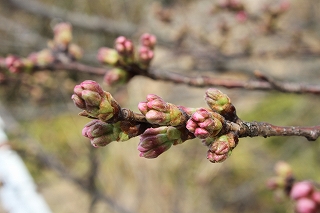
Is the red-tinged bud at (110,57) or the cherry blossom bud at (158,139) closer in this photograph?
the cherry blossom bud at (158,139)

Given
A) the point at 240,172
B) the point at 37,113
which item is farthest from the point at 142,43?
the point at 240,172

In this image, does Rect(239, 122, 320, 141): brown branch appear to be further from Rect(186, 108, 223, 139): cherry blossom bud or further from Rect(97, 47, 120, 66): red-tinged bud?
Rect(97, 47, 120, 66): red-tinged bud

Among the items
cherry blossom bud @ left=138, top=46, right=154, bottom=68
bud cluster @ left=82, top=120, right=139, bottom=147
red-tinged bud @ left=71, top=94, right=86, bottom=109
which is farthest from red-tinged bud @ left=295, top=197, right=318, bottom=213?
cherry blossom bud @ left=138, top=46, right=154, bottom=68

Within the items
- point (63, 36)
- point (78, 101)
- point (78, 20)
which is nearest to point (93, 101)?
point (78, 101)

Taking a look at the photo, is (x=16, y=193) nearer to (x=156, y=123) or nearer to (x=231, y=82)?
(x=231, y=82)

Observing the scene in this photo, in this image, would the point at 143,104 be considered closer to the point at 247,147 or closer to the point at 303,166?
the point at 303,166

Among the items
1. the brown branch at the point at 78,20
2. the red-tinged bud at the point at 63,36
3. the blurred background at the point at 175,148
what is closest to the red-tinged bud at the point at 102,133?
the red-tinged bud at the point at 63,36

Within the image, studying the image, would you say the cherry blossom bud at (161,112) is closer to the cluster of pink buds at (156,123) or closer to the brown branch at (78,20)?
the cluster of pink buds at (156,123)
